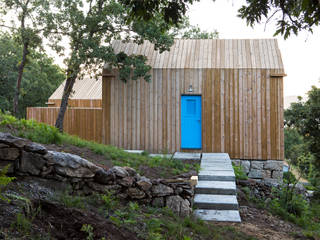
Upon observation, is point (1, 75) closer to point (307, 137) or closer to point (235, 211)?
point (307, 137)

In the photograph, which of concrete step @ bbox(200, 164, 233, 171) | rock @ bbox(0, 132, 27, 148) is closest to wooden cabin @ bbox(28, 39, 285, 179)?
concrete step @ bbox(200, 164, 233, 171)

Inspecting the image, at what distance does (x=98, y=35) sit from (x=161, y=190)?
8.43 metres

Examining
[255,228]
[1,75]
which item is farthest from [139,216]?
[1,75]

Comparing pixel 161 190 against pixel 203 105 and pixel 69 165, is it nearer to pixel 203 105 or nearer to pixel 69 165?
pixel 69 165

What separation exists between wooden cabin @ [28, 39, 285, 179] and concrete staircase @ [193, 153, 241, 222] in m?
3.49

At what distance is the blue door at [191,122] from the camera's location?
40.9 feet

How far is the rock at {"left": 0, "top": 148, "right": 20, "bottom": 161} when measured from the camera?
441cm

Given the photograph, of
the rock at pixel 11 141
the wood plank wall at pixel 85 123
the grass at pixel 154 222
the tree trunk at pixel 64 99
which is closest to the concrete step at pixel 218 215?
the grass at pixel 154 222

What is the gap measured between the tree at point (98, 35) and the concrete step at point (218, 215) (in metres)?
6.65

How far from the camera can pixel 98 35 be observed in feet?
42.5

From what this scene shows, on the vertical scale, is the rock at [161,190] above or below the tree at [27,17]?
below

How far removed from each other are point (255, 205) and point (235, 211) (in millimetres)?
1447

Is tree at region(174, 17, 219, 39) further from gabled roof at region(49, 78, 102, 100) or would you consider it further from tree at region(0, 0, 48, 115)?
tree at region(0, 0, 48, 115)

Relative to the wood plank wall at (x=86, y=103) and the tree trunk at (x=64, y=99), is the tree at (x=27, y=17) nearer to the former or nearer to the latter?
the tree trunk at (x=64, y=99)
